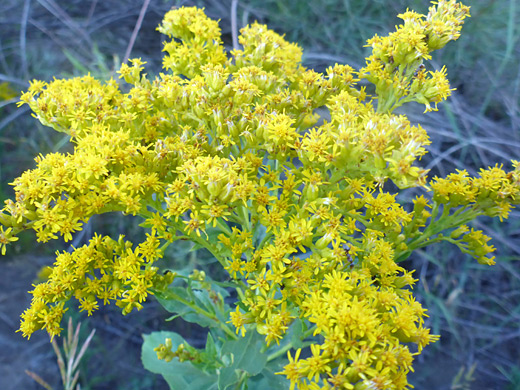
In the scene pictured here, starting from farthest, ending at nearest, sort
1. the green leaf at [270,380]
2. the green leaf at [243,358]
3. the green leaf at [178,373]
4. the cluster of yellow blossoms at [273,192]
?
the green leaf at [178,373], the green leaf at [270,380], the green leaf at [243,358], the cluster of yellow blossoms at [273,192]

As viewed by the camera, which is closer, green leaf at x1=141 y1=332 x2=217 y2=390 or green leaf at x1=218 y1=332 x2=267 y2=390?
green leaf at x1=218 y1=332 x2=267 y2=390

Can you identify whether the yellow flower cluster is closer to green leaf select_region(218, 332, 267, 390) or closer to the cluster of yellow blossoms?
the cluster of yellow blossoms

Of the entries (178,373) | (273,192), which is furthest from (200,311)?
(273,192)

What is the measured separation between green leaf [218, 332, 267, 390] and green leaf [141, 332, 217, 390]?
0.28 meters

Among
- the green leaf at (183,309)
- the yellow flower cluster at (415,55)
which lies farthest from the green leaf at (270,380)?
the yellow flower cluster at (415,55)

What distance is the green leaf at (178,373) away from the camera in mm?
1925

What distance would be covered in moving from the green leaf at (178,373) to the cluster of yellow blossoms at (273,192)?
0.53 meters

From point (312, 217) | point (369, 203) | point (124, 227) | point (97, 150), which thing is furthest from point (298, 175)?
point (124, 227)

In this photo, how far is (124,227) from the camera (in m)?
3.29

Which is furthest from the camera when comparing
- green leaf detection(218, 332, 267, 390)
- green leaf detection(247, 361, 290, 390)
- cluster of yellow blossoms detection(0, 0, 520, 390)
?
green leaf detection(247, 361, 290, 390)

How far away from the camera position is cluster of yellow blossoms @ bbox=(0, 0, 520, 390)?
53.9 inches

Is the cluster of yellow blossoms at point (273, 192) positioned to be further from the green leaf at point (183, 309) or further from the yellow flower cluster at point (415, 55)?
the green leaf at point (183, 309)

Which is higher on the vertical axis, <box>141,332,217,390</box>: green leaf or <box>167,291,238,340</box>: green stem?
<box>167,291,238,340</box>: green stem

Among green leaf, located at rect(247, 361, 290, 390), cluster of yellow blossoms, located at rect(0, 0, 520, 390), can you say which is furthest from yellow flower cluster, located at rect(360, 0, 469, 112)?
green leaf, located at rect(247, 361, 290, 390)
